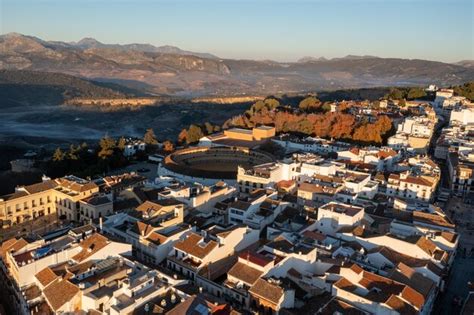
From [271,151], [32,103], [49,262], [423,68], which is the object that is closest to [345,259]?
[49,262]

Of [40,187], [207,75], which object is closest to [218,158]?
[40,187]

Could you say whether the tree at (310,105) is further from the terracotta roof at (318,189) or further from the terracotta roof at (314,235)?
the terracotta roof at (314,235)

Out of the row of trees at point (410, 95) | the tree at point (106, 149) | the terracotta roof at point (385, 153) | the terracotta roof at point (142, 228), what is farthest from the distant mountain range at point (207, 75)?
the terracotta roof at point (142, 228)

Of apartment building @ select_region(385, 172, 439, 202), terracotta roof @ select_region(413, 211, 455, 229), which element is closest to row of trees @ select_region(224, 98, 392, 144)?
apartment building @ select_region(385, 172, 439, 202)

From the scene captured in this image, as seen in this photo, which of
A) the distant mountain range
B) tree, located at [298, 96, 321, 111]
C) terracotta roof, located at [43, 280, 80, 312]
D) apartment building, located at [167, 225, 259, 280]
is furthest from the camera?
the distant mountain range

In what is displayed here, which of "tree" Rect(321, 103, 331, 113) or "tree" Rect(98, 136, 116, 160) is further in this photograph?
"tree" Rect(321, 103, 331, 113)

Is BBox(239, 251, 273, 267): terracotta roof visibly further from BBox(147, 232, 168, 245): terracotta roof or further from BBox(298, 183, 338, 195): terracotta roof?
BBox(298, 183, 338, 195): terracotta roof
